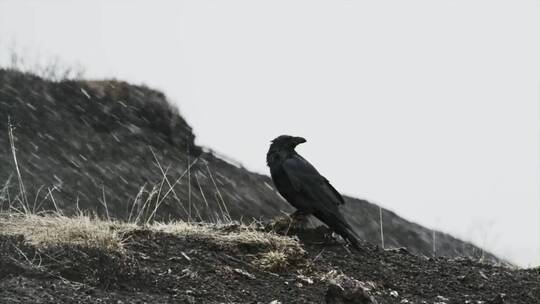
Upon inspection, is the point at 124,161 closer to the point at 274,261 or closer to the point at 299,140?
the point at 299,140

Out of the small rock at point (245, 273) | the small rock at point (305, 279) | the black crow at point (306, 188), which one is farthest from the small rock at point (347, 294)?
the black crow at point (306, 188)

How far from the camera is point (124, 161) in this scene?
12148mm

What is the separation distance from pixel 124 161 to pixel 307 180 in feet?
21.6

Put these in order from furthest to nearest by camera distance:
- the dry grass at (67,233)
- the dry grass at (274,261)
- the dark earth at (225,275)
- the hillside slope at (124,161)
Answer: the hillside slope at (124,161) → the dry grass at (274,261) → the dry grass at (67,233) → the dark earth at (225,275)

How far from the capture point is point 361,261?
595cm

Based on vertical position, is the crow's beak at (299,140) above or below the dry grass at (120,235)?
above

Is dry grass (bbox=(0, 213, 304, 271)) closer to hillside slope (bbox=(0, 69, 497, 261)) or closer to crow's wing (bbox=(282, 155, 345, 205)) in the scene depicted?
crow's wing (bbox=(282, 155, 345, 205))

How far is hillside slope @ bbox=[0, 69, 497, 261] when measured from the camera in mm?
10906

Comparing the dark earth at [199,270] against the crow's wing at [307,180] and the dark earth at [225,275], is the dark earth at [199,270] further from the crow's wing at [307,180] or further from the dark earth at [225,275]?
the crow's wing at [307,180]

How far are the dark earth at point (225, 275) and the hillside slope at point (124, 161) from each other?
4.62m

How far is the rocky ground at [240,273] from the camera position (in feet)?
15.6

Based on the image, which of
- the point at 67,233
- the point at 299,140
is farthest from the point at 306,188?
the point at 67,233

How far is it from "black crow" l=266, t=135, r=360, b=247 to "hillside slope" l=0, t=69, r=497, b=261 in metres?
4.52

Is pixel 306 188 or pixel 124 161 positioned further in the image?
pixel 124 161
